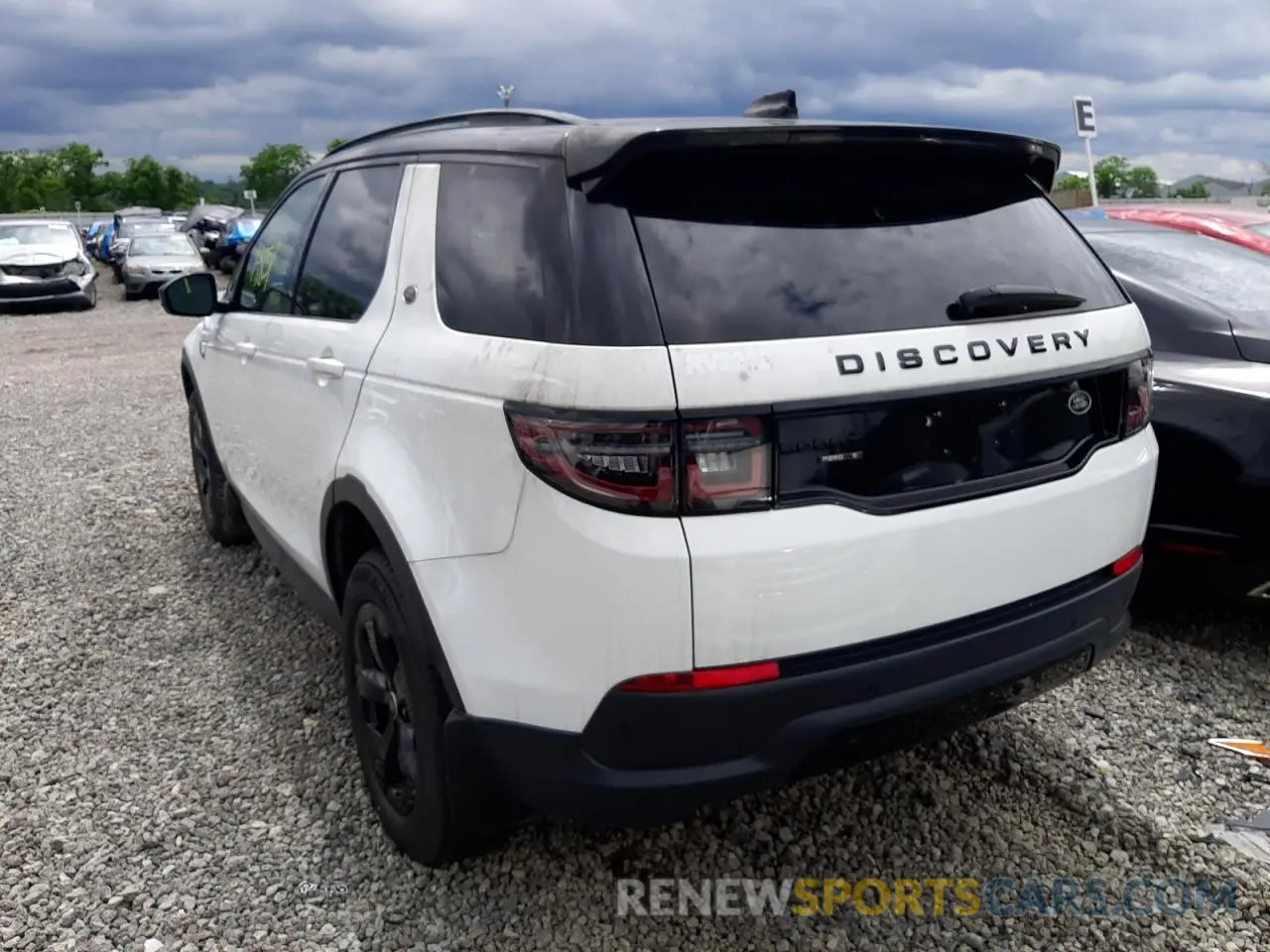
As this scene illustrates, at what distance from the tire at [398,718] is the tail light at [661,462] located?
2.19ft

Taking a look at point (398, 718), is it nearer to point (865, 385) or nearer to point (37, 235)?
point (865, 385)

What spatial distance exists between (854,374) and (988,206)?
30.7 inches

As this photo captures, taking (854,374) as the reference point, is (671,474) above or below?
below

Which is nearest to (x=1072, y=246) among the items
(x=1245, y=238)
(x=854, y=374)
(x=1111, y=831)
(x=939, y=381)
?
(x=939, y=381)

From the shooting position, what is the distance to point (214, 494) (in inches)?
203

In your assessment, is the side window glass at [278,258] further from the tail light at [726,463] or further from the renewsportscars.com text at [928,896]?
the renewsportscars.com text at [928,896]

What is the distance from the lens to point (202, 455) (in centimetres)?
536

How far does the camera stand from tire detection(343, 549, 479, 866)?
2479 millimetres

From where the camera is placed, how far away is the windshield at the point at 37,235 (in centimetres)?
1972

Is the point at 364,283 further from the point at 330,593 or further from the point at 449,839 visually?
the point at 449,839

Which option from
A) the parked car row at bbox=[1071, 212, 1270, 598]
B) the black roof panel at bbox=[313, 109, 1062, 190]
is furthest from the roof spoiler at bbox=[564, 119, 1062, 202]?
the parked car row at bbox=[1071, 212, 1270, 598]

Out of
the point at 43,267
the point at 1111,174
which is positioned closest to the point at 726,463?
the point at 43,267

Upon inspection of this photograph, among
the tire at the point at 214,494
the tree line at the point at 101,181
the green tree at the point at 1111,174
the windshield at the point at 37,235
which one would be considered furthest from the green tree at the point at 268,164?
the tire at the point at 214,494

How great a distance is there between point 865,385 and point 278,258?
2469 millimetres
